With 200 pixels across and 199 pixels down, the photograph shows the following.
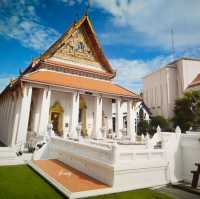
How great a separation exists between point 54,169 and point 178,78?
1250 inches

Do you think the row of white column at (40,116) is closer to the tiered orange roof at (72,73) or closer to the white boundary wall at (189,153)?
the tiered orange roof at (72,73)

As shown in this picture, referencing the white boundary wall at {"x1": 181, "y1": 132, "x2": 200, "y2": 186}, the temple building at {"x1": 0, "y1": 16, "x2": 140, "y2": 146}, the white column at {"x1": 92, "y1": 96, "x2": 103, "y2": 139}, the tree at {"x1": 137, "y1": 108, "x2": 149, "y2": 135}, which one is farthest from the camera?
the tree at {"x1": 137, "y1": 108, "x2": 149, "y2": 135}

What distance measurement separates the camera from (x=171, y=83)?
33.9 m

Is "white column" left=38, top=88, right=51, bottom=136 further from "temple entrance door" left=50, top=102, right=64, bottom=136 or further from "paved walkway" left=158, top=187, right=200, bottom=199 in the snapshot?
"paved walkway" left=158, top=187, right=200, bottom=199

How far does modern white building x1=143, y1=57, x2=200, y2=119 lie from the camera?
32.6 meters

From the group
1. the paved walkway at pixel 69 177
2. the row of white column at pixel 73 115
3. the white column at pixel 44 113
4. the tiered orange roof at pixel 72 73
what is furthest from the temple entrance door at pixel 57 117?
the paved walkway at pixel 69 177

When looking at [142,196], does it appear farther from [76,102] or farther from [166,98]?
[166,98]

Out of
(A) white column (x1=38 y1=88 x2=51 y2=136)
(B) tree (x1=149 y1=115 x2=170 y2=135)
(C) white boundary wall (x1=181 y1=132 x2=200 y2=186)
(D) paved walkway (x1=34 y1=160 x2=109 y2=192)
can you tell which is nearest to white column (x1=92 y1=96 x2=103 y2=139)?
(A) white column (x1=38 y1=88 x2=51 y2=136)

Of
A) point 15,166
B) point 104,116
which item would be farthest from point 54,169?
point 104,116

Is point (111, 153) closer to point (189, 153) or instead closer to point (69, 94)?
point (189, 153)

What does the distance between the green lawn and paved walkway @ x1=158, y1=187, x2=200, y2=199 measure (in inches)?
19.3

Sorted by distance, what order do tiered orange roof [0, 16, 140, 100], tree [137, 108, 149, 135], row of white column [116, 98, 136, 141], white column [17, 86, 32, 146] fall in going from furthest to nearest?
tree [137, 108, 149, 135] → row of white column [116, 98, 136, 141] → tiered orange roof [0, 16, 140, 100] → white column [17, 86, 32, 146]

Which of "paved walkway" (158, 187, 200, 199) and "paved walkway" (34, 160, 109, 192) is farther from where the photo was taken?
"paved walkway" (158, 187, 200, 199)

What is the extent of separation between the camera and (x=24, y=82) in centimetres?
1230
